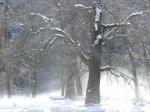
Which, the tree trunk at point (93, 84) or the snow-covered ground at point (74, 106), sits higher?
the tree trunk at point (93, 84)

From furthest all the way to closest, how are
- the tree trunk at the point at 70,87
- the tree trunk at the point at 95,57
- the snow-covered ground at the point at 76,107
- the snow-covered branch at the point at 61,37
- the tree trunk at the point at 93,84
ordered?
the tree trunk at the point at 70,87
the tree trunk at the point at 93,84
the snow-covered branch at the point at 61,37
the tree trunk at the point at 95,57
the snow-covered ground at the point at 76,107

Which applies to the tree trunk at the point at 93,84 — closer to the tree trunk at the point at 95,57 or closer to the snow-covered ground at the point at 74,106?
the tree trunk at the point at 95,57

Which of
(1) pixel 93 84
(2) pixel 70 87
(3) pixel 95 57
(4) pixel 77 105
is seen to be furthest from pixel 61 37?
(2) pixel 70 87

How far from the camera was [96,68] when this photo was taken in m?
28.8

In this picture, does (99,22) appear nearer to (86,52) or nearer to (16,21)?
(86,52)

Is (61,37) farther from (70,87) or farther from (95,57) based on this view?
(70,87)

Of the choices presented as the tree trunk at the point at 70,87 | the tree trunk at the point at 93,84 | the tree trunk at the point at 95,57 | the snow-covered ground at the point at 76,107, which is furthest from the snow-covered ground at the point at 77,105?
the tree trunk at the point at 70,87

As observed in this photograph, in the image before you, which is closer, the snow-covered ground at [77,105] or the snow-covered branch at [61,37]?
the snow-covered ground at [77,105]

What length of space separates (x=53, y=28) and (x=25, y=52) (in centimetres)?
315

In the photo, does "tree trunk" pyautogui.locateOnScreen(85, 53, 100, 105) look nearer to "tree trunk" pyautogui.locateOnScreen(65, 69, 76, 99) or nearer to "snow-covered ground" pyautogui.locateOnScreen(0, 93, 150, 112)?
"snow-covered ground" pyautogui.locateOnScreen(0, 93, 150, 112)

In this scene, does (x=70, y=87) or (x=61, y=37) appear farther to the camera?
(x=70, y=87)

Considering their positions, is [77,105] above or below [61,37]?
below

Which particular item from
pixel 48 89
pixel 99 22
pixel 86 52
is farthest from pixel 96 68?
pixel 48 89

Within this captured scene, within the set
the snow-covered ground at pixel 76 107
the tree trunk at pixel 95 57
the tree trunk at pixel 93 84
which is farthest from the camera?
the tree trunk at pixel 93 84
